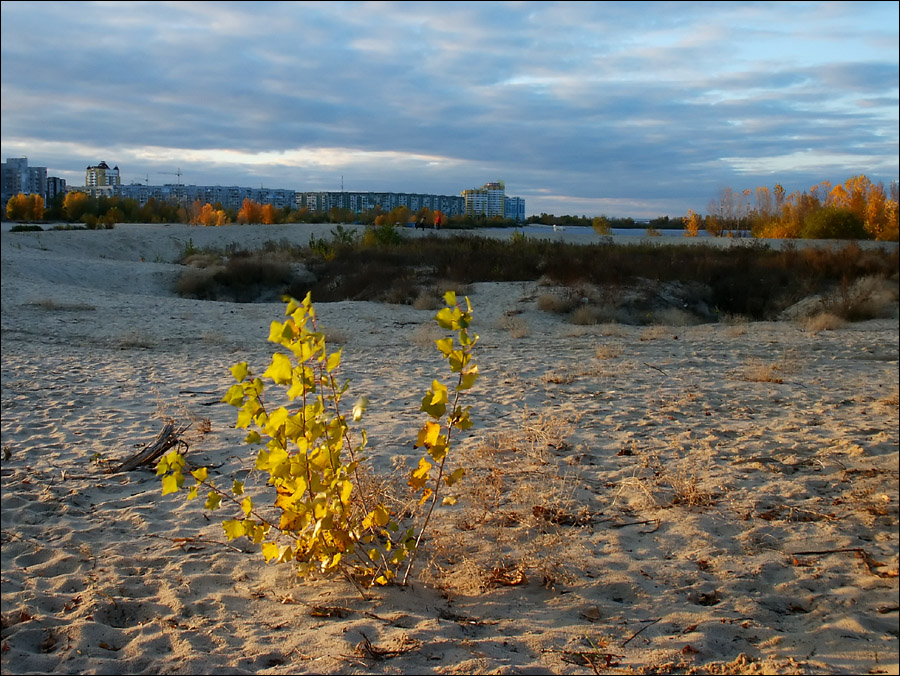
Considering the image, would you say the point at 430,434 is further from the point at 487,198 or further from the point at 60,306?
the point at 487,198

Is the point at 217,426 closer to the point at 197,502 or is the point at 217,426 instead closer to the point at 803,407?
the point at 197,502

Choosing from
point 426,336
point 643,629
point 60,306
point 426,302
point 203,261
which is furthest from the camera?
point 203,261

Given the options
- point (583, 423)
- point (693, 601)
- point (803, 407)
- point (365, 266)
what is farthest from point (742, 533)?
point (365, 266)

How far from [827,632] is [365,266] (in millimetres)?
18769

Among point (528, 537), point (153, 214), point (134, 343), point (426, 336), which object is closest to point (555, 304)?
point (426, 336)

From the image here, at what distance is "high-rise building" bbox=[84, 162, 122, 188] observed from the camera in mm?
109812

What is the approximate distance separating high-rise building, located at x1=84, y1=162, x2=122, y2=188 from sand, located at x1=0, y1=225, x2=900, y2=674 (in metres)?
115

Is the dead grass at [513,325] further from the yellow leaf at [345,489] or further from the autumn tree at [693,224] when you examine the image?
the autumn tree at [693,224]

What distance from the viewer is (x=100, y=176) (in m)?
111

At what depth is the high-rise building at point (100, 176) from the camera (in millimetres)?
109812

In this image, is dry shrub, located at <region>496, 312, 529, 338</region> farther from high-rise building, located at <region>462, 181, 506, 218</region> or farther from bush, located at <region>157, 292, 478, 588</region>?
high-rise building, located at <region>462, 181, 506, 218</region>

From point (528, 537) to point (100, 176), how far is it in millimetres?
123080

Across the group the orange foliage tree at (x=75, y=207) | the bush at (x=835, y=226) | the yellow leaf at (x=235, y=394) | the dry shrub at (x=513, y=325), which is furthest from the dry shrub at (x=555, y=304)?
the orange foliage tree at (x=75, y=207)

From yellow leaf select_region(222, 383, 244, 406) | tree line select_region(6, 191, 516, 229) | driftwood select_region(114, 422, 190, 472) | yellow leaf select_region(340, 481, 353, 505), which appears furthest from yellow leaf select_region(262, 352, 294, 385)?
tree line select_region(6, 191, 516, 229)
